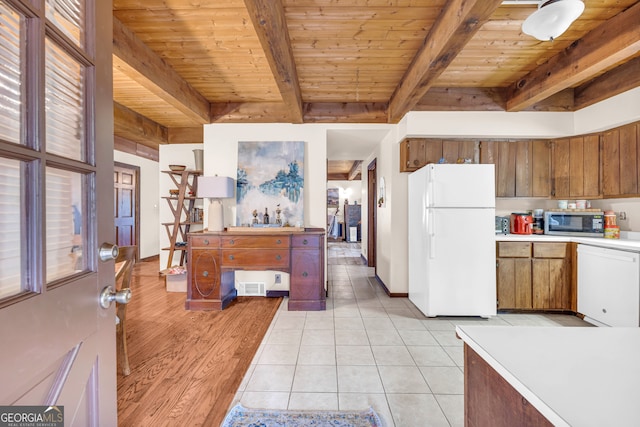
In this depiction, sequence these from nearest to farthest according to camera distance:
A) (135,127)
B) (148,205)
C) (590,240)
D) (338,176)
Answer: (590,240) → (135,127) → (148,205) → (338,176)

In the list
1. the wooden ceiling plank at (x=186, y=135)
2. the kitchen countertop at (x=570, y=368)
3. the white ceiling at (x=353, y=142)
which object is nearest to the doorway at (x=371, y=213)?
the white ceiling at (x=353, y=142)

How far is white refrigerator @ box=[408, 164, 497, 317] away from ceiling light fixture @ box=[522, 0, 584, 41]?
1325 millimetres

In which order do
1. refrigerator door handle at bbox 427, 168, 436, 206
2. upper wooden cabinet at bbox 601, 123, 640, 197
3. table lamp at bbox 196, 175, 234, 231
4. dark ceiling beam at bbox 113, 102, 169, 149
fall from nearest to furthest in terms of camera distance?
upper wooden cabinet at bbox 601, 123, 640, 197
refrigerator door handle at bbox 427, 168, 436, 206
table lamp at bbox 196, 175, 234, 231
dark ceiling beam at bbox 113, 102, 169, 149

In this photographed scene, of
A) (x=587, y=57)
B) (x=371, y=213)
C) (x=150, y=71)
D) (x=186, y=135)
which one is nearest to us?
(x=587, y=57)

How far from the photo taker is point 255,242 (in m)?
3.23

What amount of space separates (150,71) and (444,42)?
2451 mm

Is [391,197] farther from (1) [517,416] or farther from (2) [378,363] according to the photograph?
(1) [517,416]

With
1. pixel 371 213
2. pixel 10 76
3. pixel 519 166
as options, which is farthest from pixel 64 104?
pixel 371 213

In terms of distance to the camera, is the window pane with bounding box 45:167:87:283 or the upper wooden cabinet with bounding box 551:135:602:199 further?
the upper wooden cabinet with bounding box 551:135:602:199

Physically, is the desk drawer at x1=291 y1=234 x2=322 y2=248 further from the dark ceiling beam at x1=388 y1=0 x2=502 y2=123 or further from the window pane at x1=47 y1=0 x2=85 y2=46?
the window pane at x1=47 y1=0 x2=85 y2=46

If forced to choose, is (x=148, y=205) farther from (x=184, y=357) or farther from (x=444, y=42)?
(x=444, y=42)

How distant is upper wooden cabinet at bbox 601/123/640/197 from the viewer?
2.75 meters

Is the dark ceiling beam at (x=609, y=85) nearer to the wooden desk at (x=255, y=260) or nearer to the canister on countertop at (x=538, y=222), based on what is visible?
the canister on countertop at (x=538, y=222)

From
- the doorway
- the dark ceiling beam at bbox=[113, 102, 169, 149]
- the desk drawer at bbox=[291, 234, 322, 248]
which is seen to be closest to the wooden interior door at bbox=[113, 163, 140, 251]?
the dark ceiling beam at bbox=[113, 102, 169, 149]
